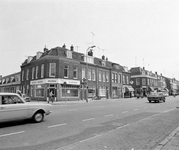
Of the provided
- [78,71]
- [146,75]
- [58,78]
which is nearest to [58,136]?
[58,78]

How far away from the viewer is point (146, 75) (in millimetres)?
63969

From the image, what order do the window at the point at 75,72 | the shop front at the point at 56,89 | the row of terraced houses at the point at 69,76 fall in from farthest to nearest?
the window at the point at 75,72, the row of terraced houses at the point at 69,76, the shop front at the point at 56,89

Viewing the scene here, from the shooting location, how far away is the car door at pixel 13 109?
7562 millimetres

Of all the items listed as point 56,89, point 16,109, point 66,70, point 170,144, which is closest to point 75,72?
point 66,70

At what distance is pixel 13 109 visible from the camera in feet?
25.7

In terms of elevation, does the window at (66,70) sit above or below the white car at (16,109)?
above

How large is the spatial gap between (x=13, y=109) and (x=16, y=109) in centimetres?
14

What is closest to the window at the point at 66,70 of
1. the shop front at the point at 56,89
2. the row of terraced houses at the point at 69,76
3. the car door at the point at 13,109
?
the row of terraced houses at the point at 69,76

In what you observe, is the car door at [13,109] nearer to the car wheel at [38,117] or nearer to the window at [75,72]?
the car wheel at [38,117]

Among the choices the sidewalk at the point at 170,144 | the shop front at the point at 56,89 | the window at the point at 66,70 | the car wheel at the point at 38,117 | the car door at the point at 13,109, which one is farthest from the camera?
the window at the point at 66,70

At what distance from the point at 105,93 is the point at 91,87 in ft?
18.6

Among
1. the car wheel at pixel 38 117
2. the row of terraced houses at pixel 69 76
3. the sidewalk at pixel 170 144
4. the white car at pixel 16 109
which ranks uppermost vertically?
the row of terraced houses at pixel 69 76

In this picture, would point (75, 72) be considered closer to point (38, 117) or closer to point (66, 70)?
point (66, 70)

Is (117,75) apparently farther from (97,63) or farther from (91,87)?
(91,87)
